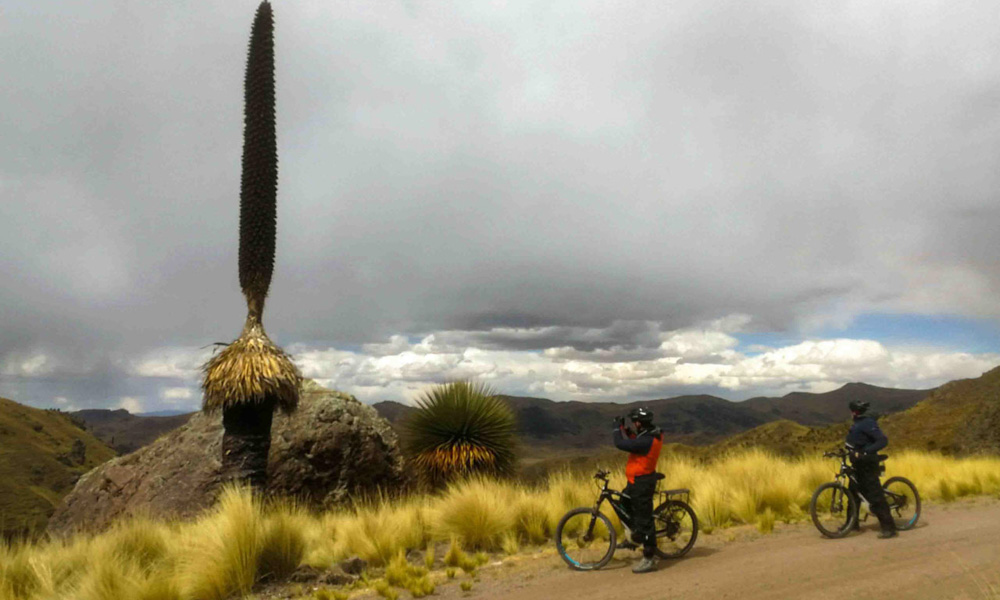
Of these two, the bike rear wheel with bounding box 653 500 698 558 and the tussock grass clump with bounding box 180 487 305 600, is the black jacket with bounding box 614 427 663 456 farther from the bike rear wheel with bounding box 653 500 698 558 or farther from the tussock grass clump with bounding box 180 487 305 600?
the tussock grass clump with bounding box 180 487 305 600

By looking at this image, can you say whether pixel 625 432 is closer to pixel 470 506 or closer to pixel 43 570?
pixel 470 506

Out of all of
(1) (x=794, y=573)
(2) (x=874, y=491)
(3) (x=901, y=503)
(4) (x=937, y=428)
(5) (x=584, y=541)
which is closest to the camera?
(1) (x=794, y=573)

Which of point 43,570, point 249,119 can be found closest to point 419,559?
point 43,570

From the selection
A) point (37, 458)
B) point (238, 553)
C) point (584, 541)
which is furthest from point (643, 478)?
point (37, 458)

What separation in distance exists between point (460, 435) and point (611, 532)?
875 centimetres

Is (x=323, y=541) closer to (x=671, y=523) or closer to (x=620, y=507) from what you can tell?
(x=620, y=507)

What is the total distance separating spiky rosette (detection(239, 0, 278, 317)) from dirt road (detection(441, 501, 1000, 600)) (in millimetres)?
7684

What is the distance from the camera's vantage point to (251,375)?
12.5 m

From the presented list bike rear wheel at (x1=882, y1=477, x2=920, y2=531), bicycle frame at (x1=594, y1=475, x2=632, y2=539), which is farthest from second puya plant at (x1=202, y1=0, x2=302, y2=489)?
bike rear wheel at (x1=882, y1=477, x2=920, y2=531)

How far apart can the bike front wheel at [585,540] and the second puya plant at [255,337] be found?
587cm

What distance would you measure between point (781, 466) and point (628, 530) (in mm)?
8554

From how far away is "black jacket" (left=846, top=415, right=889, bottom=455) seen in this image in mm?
10195

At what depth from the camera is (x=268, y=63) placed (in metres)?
14.3

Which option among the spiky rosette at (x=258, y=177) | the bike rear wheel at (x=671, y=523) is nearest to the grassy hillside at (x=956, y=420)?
the bike rear wheel at (x=671, y=523)
